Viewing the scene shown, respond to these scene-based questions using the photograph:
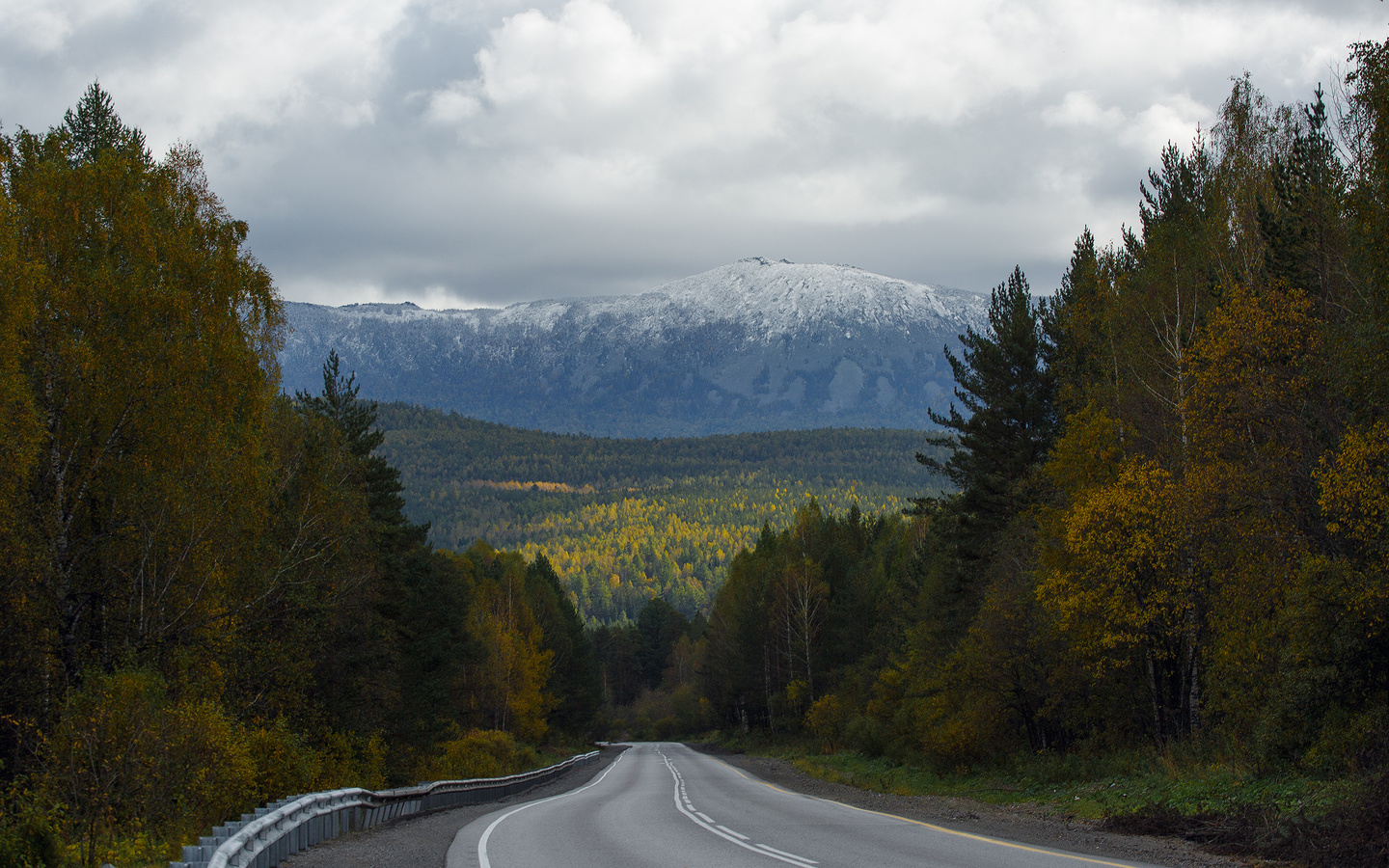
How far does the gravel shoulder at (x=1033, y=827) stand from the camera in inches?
463

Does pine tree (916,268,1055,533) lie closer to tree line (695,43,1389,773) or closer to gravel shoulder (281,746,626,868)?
tree line (695,43,1389,773)

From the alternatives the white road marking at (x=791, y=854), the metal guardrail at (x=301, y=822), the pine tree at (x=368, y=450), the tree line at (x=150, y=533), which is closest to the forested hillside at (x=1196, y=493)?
the white road marking at (x=791, y=854)

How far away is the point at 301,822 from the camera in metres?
13.5

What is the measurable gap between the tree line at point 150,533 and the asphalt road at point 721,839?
4252 millimetres

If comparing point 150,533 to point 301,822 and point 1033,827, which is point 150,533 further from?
point 1033,827

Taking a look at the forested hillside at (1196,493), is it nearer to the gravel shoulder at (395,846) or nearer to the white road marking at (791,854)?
the white road marking at (791,854)

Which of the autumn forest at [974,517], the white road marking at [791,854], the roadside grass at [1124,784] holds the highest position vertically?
the autumn forest at [974,517]

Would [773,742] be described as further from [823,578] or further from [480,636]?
[480,636]

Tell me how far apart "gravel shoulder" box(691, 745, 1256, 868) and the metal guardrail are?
1003cm

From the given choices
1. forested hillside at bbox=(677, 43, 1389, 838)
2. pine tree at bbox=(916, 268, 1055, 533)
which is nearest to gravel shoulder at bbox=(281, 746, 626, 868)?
forested hillside at bbox=(677, 43, 1389, 838)

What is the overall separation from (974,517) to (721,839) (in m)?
22.5

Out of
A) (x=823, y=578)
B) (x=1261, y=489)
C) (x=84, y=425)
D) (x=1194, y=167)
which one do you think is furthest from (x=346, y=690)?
(x=823, y=578)

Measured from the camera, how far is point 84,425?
17.1m

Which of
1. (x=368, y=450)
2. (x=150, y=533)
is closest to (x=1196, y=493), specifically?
(x=150, y=533)
